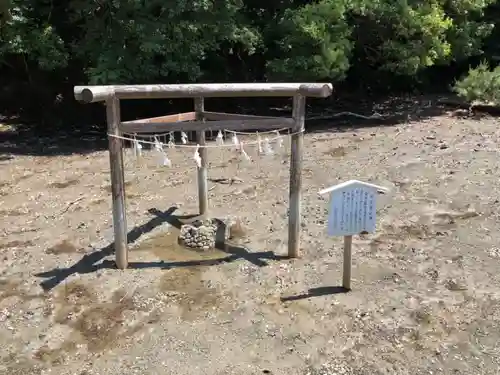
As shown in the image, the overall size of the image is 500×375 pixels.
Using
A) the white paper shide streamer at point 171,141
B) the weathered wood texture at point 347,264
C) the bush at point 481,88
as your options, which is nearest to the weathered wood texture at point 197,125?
the white paper shide streamer at point 171,141

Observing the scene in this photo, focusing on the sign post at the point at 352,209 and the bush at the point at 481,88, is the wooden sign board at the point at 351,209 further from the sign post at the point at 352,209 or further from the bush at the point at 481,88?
the bush at the point at 481,88

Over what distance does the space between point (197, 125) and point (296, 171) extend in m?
0.92

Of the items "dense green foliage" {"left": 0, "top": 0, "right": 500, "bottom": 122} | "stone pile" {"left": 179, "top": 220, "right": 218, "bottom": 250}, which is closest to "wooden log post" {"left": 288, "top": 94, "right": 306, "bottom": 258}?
"stone pile" {"left": 179, "top": 220, "right": 218, "bottom": 250}

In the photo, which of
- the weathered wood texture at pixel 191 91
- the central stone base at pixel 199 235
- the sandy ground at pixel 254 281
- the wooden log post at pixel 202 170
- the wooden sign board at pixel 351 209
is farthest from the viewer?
the wooden log post at pixel 202 170

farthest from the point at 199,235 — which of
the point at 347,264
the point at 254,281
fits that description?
the point at 347,264

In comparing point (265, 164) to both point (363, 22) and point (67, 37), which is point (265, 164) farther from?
point (67, 37)

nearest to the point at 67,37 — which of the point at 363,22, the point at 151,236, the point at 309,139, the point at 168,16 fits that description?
the point at 168,16

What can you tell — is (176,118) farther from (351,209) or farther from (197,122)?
(351,209)

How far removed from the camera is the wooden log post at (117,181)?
4559mm

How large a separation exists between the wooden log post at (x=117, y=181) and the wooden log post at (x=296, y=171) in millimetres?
1421

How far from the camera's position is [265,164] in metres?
7.90

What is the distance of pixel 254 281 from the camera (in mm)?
4641

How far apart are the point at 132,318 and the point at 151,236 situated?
59.7 inches

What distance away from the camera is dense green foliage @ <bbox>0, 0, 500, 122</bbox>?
29.2 feet
